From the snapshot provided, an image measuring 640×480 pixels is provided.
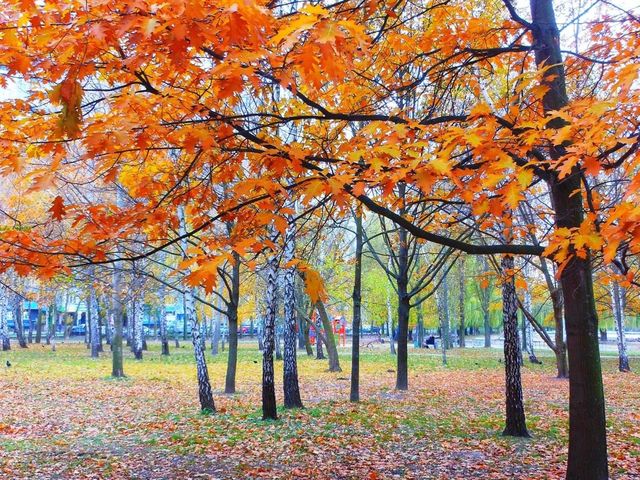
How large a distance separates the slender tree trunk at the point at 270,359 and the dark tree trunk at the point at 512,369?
425 cm

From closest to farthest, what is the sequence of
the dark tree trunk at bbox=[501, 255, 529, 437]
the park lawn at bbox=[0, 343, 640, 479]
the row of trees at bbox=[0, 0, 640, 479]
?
the row of trees at bbox=[0, 0, 640, 479] → the park lawn at bbox=[0, 343, 640, 479] → the dark tree trunk at bbox=[501, 255, 529, 437]

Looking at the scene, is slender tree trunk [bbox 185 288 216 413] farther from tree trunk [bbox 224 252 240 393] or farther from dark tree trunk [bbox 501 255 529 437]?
dark tree trunk [bbox 501 255 529 437]

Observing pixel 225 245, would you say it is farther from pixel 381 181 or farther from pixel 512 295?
pixel 512 295

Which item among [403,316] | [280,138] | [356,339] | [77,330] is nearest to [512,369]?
[356,339]

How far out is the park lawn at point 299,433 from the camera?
6.73 m

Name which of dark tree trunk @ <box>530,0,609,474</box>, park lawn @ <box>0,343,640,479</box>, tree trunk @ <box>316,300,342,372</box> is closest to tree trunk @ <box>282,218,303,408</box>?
park lawn @ <box>0,343,640,479</box>

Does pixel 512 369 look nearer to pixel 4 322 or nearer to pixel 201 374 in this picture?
pixel 201 374

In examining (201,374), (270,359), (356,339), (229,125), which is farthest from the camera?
(356,339)

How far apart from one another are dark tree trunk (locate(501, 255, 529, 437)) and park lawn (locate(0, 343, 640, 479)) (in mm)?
281

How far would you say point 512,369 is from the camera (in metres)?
8.55

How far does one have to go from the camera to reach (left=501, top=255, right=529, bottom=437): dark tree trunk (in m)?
8.38

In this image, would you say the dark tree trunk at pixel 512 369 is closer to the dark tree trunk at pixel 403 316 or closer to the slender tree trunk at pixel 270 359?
the slender tree trunk at pixel 270 359

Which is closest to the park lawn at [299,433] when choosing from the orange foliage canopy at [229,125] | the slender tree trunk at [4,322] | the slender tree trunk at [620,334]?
the slender tree trunk at [620,334]

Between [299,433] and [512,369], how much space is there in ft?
12.4
